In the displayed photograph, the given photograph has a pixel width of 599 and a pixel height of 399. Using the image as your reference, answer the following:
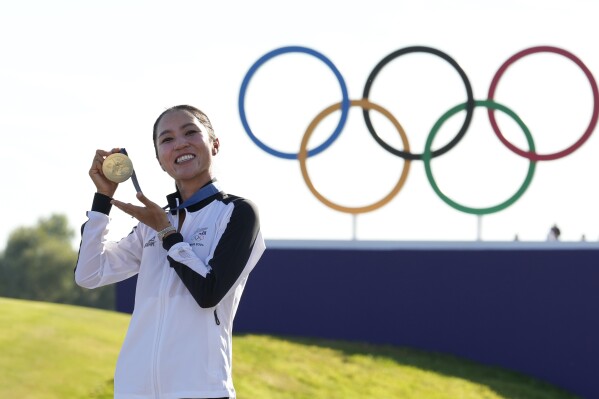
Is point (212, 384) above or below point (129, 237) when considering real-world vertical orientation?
below

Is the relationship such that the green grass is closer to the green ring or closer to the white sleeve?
the green ring

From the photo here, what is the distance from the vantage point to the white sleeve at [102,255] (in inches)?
148

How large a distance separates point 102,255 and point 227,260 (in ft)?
1.74

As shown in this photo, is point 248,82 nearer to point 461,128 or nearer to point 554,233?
point 461,128

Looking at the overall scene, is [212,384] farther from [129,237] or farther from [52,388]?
[52,388]

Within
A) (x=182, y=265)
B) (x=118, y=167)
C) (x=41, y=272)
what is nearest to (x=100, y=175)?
(x=118, y=167)

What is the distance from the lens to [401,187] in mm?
14984

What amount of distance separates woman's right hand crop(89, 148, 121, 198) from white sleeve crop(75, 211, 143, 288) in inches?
3.5

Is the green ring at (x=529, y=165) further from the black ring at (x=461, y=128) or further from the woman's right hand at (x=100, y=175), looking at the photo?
the woman's right hand at (x=100, y=175)

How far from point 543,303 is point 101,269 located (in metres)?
12.3

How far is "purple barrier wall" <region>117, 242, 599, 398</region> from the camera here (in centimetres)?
1530

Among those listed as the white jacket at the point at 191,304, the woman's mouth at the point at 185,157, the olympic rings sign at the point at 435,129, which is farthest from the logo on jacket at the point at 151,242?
the olympic rings sign at the point at 435,129

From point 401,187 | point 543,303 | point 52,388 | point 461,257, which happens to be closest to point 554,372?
point 543,303

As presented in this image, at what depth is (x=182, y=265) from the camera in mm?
3455
